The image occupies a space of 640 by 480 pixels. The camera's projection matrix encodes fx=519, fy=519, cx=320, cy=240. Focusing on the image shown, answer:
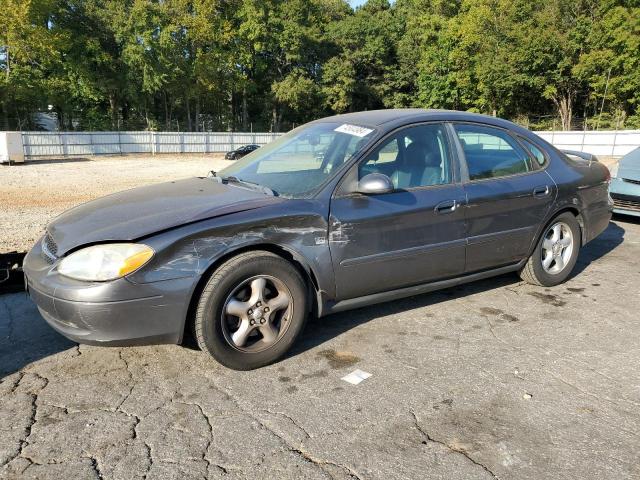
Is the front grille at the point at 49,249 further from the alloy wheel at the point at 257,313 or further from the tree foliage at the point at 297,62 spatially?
the tree foliage at the point at 297,62

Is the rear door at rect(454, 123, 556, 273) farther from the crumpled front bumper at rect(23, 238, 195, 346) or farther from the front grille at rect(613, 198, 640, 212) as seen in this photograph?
the front grille at rect(613, 198, 640, 212)

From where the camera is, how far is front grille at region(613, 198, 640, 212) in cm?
746

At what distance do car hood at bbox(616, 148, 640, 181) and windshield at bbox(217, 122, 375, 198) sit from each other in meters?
5.58

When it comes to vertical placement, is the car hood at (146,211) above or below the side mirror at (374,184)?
below

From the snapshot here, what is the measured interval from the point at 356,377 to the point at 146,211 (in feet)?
5.46

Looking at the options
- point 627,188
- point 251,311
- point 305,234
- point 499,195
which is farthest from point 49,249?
point 627,188

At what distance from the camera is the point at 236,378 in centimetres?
312

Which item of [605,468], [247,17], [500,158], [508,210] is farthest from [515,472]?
[247,17]

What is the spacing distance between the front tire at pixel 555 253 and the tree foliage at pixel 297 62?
1591 inches

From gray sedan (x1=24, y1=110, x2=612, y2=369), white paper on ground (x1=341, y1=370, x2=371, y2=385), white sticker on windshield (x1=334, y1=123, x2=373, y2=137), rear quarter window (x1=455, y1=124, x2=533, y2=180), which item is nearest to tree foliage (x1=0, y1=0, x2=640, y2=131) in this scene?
white sticker on windshield (x1=334, y1=123, x2=373, y2=137)

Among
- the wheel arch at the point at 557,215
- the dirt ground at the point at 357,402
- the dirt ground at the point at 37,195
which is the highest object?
the wheel arch at the point at 557,215

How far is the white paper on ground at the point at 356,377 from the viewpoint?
311 cm

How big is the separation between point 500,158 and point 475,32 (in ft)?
172

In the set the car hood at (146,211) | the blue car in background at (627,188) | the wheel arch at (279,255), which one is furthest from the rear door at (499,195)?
the blue car in background at (627,188)
